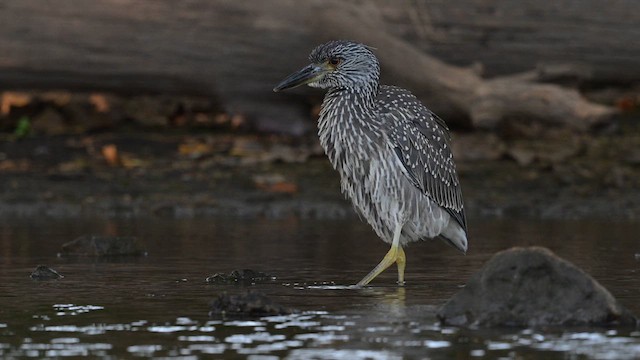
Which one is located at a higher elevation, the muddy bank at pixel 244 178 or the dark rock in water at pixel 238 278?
the muddy bank at pixel 244 178

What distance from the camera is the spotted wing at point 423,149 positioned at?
10.4 m

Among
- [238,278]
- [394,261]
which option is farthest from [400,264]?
[238,278]

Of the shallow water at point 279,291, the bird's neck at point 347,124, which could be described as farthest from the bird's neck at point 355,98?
the shallow water at point 279,291

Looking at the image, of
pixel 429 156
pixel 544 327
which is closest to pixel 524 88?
pixel 429 156

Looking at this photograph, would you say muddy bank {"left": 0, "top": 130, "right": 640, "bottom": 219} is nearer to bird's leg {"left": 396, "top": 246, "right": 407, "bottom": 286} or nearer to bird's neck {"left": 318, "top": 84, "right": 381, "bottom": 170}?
bird's neck {"left": 318, "top": 84, "right": 381, "bottom": 170}

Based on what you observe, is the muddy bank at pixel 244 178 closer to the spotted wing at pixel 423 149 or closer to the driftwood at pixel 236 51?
the driftwood at pixel 236 51

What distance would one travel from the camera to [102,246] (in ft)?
36.9

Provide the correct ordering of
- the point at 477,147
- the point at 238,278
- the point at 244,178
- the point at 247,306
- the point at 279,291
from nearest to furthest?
the point at 247,306, the point at 279,291, the point at 238,278, the point at 244,178, the point at 477,147

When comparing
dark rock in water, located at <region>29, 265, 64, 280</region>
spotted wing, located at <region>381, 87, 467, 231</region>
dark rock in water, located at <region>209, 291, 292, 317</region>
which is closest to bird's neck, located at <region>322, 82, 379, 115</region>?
spotted wing, located at <region>381, 87, 467, 231</region>

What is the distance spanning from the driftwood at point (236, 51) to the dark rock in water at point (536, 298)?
799 centimetres

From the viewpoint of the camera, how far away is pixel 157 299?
8656 mm

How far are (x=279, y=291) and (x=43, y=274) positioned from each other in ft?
5.58

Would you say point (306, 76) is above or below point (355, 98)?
above

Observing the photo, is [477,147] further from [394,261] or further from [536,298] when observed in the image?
[536,298]
